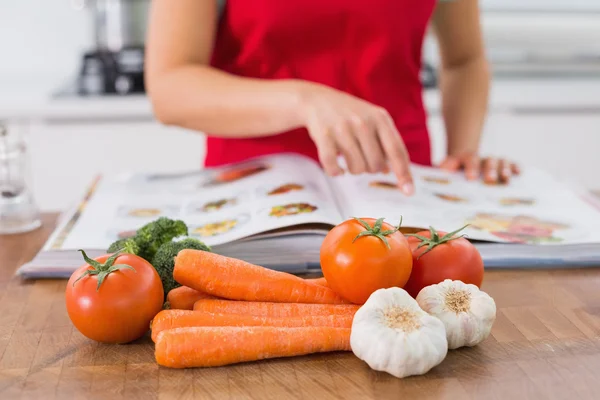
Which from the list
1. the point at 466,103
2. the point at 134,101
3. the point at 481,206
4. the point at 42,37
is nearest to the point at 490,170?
the point at 481,206

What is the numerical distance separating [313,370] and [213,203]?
49 centimetres

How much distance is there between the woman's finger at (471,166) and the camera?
1335mm

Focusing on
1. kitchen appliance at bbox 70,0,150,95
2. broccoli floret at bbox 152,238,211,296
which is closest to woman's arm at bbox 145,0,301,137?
broccoli floret at bbox 152,238,211,296

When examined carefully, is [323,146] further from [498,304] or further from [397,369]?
[397,369]

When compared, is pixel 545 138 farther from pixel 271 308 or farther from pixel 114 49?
pixel 271 308

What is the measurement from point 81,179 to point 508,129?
133cm

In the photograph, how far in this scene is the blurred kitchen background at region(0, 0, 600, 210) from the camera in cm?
225

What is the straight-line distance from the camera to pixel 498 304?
866mm

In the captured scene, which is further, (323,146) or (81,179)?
(81,179)

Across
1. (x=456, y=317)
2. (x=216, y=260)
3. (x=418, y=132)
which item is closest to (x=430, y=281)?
(x=456, y=317)

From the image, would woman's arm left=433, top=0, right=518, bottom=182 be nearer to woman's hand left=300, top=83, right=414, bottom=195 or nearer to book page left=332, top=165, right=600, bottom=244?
book page left=332, top=165, right=600, bottom=244

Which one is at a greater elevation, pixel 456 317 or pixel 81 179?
pixel 456 317

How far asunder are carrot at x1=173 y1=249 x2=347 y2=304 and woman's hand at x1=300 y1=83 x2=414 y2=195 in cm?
25

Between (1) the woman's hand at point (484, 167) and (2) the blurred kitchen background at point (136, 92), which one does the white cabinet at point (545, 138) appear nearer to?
(2) the blurred kitchen background at point (136, 92)
